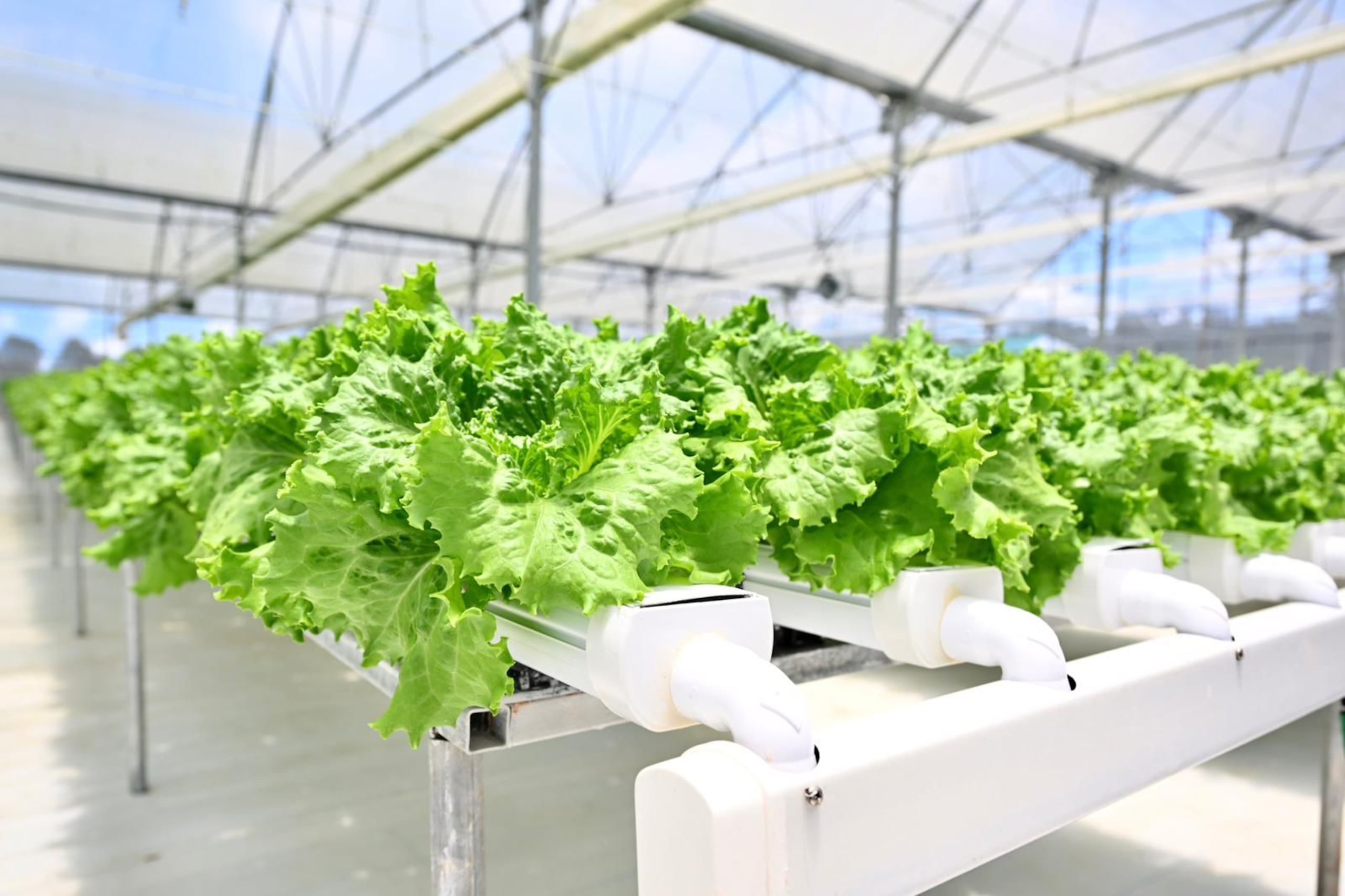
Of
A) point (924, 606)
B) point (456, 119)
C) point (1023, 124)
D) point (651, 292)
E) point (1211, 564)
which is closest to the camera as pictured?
point (924, 606)

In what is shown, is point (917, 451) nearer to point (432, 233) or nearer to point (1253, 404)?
point (1253, 404)

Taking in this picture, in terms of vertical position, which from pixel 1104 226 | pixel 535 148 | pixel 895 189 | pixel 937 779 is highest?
pixel 1104 226

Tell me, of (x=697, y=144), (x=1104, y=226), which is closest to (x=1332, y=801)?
(x=697, y=144)

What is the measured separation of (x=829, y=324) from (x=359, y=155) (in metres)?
10.5

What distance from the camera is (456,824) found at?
3.02ft

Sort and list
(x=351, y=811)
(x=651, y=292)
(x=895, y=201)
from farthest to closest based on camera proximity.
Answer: (x=651, y=292), (x=895, y=201), (x=351, y=811)

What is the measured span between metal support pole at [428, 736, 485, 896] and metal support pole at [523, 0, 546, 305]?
5563mm

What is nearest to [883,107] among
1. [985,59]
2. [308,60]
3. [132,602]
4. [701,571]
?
[985,59]

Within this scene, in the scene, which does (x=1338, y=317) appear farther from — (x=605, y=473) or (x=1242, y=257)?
(x=605, y=473)

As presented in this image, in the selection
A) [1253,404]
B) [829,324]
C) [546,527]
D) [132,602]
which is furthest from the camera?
[829,324]

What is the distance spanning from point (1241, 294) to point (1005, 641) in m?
15.4

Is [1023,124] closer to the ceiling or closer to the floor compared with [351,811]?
closer to the ceiling

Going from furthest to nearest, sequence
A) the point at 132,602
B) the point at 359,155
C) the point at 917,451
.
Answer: the point at 359,155 < the point at 132,602 < the point at 917,451

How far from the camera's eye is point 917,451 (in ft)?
3.61
